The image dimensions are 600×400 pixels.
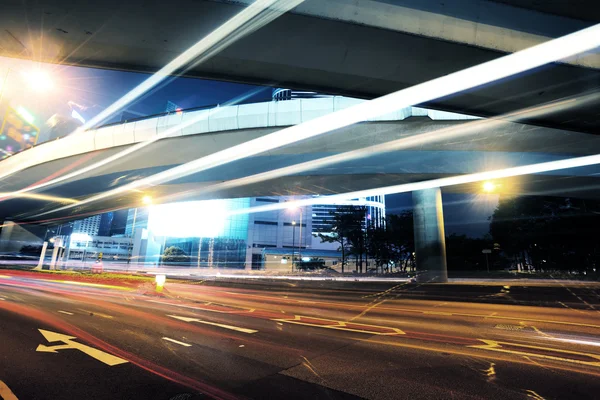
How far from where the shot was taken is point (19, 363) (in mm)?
5207

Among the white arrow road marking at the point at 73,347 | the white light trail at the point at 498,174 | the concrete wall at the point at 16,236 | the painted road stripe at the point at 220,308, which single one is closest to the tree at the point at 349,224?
the white light trail at the point at 498,174

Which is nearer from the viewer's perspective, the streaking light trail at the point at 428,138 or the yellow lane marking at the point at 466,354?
the yellow lane marking at the point at 466,354

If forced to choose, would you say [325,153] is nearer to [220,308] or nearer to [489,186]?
[220,308]

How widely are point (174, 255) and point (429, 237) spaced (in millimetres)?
71413

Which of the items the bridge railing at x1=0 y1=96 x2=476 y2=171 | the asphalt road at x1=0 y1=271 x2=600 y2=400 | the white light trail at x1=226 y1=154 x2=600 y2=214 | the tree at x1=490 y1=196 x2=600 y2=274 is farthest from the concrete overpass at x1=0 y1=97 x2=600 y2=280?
the tree at x1=490 y1=196 x2=600 y2=274

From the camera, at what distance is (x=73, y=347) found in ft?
20.2

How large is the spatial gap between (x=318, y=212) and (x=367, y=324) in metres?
129

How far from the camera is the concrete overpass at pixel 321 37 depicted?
6238 mm

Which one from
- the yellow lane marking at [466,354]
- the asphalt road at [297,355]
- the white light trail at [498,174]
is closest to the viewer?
the asphalt road at [297,355]

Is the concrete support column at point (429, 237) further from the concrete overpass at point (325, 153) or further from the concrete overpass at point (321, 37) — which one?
the concrete overpass at point (321, 37)

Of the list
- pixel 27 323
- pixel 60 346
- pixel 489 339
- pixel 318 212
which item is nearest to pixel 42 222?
pixel 27 323

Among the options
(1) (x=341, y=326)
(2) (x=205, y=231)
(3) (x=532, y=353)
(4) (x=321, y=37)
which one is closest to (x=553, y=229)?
(3) (x=532, y=353)

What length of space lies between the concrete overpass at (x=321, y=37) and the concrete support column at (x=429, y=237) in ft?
55.8

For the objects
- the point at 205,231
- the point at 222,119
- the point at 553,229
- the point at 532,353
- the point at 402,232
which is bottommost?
the point at 532,353
